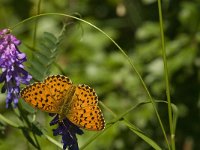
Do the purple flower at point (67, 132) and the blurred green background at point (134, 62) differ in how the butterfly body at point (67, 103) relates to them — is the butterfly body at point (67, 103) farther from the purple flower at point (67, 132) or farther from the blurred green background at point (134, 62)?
the blurred green background at point (134, 62)

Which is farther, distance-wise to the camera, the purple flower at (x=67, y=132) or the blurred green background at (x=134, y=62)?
the blurred green background at (x=134, y=62)

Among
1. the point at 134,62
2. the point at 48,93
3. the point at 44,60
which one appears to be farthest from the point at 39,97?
the point at 134,62

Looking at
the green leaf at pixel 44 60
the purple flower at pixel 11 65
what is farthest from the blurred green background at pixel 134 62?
the purple flower at pixel 11 65

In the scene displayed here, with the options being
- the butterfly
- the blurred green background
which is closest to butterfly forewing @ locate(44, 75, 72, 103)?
the butterfly

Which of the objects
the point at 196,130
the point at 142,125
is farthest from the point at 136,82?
the point at 196,130

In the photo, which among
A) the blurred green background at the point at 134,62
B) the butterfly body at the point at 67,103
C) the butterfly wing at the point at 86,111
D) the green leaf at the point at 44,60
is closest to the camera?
the butterfly wing at the point at 86,111
